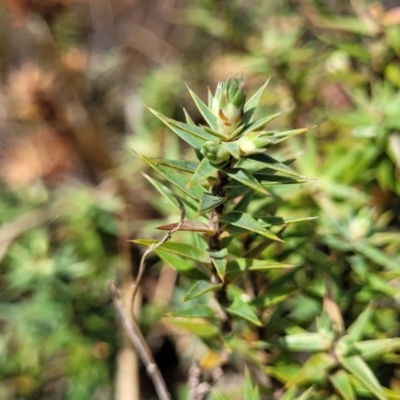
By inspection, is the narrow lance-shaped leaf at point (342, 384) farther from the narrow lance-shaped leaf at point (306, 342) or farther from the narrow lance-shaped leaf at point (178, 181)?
the narrow lance-shaped leaf at point (178, 181)

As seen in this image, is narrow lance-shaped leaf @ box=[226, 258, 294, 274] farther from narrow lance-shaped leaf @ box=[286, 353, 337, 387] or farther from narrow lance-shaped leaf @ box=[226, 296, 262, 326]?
narrow lance-shaped leaf @ box=[286, 353, 337, 387]

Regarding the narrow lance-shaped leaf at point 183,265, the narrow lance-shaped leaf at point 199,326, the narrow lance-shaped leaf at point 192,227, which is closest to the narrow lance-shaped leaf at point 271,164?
the narrow lance-shaped leaf at point 192,227

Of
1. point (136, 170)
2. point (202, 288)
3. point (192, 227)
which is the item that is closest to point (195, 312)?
point (202, 288)

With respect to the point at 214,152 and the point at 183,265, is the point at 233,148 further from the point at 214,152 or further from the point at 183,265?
the point at 183,265

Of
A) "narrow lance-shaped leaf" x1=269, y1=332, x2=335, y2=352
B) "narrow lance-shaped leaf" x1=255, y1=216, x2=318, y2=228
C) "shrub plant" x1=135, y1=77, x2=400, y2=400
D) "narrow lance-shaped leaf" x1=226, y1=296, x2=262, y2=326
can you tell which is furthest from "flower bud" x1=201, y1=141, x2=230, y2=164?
"narrow lance-shaped leaf" x1=269, y1=332, x2=335, y2=352

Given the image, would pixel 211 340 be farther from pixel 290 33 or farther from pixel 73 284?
pixel 290 33
